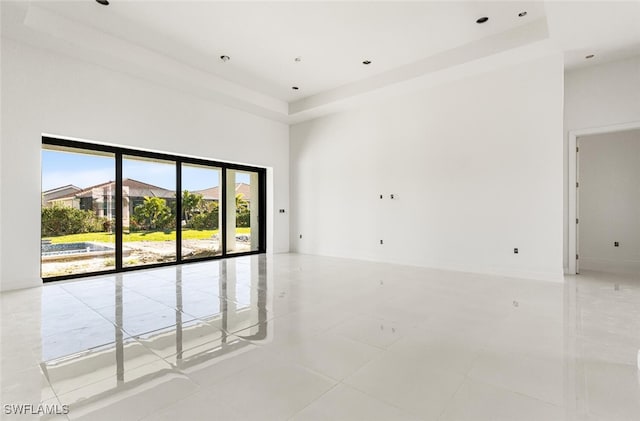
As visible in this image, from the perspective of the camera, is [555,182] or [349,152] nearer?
[555,182]

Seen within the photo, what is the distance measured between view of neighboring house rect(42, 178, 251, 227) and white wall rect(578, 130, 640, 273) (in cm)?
853

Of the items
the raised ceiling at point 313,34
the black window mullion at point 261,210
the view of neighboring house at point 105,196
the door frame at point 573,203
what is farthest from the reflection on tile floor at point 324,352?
the black window mullion at point 261,210

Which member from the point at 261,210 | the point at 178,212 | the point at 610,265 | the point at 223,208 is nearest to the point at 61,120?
the point at 178,212

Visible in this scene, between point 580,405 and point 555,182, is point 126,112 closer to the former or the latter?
point 580,405

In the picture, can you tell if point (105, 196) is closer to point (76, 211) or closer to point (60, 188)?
point (76, 211)

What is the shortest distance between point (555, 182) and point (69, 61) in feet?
25.3

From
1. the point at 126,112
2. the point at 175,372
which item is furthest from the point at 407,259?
the point at 126,112

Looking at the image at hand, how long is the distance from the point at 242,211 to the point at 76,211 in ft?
11.0

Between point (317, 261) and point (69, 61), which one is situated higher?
point (69, 61)

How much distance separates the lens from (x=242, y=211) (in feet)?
25.2

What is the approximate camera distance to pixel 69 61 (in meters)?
4.74

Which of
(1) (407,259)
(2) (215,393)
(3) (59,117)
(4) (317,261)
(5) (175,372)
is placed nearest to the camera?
(2) (215,393)

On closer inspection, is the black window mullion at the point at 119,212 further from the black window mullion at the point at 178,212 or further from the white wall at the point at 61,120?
the black window mullion at the point at 178,212

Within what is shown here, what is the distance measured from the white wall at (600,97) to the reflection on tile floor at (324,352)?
2716mm
